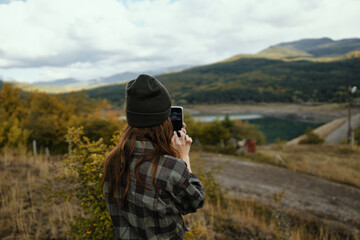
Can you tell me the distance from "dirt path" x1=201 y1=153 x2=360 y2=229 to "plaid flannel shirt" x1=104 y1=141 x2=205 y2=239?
5926mm

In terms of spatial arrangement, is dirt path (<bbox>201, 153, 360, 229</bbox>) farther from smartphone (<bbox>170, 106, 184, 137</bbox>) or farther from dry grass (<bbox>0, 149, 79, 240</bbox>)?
smartphone (<bbox>170, 106, 184, 137</bbox>)

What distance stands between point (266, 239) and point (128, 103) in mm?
4218

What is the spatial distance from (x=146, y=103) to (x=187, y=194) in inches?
21.6

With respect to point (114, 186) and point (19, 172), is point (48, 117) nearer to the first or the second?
point (19, 172)

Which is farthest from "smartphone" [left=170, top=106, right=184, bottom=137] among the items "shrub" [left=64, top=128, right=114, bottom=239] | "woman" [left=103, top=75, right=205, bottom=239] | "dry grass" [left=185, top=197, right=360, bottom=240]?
"dry grass" [left=185, top=197, right=360, bottom=240]

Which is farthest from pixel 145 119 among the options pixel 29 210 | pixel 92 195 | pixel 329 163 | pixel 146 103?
pixel 329 163

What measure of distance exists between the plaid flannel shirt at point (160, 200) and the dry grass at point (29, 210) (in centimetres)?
163

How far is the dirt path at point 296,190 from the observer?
7836mm

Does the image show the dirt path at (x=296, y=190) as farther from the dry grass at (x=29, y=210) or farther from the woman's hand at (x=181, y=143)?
the woman's hand at (x=181, y=143)

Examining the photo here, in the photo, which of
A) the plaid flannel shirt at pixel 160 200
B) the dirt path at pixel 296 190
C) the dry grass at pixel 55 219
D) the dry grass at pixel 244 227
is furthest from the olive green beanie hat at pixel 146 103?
the dirt path at pixel 296 190

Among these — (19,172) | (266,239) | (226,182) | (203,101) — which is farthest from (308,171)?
(203,101)

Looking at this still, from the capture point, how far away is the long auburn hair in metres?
1.29

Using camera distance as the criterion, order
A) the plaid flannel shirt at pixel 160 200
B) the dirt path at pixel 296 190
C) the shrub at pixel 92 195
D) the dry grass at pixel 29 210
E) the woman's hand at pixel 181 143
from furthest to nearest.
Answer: the dirt path at pixel 296 190 < the dry grass at pixel 29 210 < the shrub at pixel 92 195 < the woman's hand at pixel 181 143 < the plaid flannel shirt at pixel 160 200

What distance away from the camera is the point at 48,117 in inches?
504
